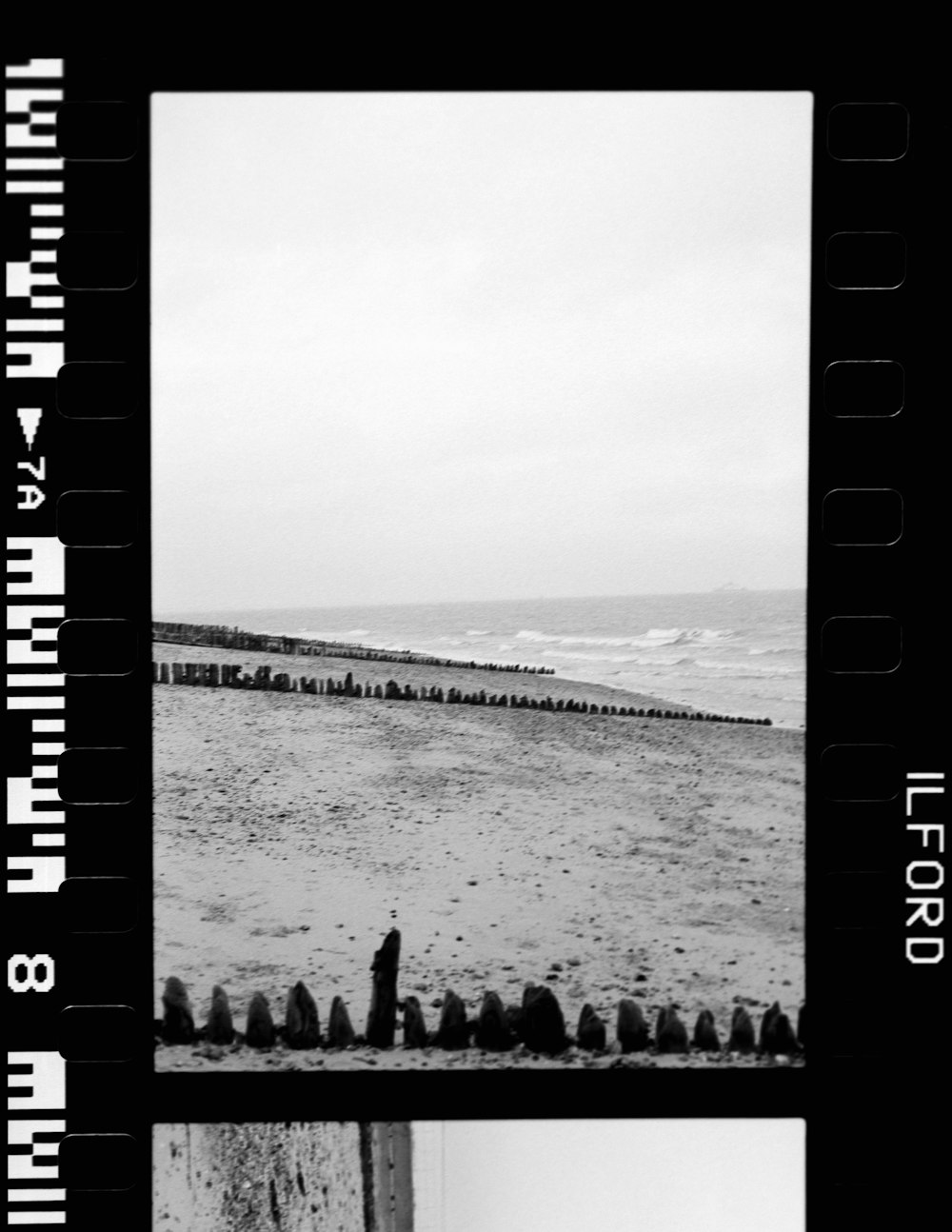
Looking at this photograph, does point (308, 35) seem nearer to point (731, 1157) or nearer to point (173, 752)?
point (173, 752)

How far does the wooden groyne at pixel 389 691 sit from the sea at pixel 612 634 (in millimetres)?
18

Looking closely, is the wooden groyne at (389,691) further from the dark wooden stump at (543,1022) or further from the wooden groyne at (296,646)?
the dark wooden stump at (543,1022)

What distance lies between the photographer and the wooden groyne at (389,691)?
4.20 ft

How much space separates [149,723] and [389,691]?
9.6 inches

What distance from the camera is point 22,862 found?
1286 mm

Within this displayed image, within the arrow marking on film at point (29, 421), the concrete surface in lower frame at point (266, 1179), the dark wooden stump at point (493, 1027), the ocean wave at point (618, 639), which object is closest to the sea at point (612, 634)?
the ocean wave at point (618, 639)

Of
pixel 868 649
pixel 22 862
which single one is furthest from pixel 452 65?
pixel 22 862

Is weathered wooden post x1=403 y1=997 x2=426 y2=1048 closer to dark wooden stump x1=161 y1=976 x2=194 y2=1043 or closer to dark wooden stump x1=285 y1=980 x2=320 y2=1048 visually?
dark wooden stump x1=285 y1=980 x2=320 y2=1048

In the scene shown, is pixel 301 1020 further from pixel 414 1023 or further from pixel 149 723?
pixel 149 723

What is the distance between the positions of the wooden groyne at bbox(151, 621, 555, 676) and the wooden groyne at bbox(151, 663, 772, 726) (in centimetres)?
2

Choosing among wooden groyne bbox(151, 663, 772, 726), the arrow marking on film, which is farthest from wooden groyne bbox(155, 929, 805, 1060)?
the arrow marking on film

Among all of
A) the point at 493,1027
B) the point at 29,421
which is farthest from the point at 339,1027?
the point at 29,421

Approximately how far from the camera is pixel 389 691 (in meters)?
1.30

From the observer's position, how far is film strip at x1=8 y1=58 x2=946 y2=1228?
127cm
